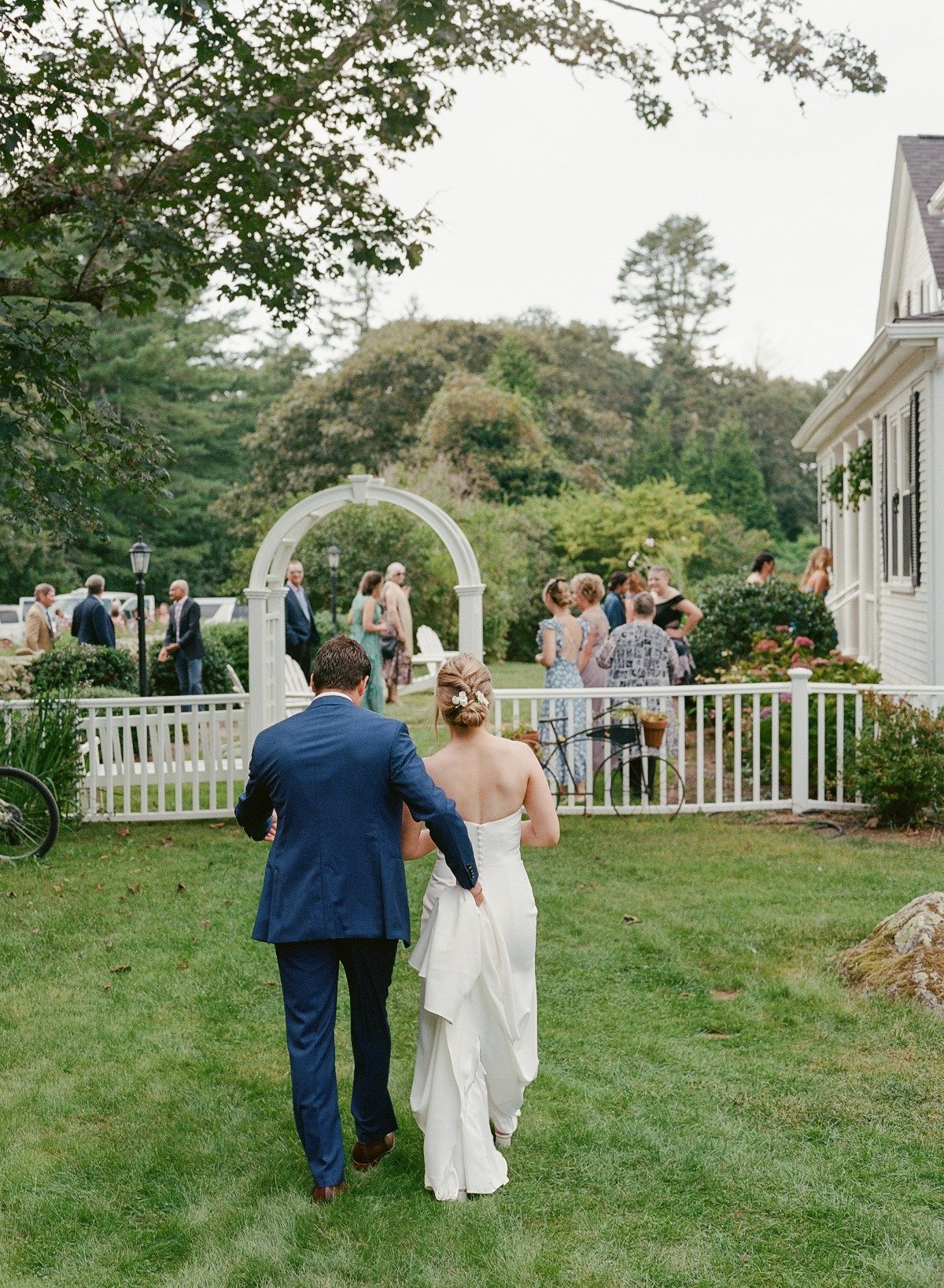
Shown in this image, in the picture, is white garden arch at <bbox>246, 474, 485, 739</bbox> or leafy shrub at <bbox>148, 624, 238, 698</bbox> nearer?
white garden arch at <bbox>246, 474, 485, 739</bbox>

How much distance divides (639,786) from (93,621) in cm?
774

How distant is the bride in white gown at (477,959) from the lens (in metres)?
4.22

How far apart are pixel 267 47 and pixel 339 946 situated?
8057 mm

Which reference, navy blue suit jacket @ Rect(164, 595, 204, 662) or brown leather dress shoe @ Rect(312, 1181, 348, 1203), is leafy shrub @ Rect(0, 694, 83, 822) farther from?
brown leather dress shoe @ Rect(312, 1181, 348, 1203)

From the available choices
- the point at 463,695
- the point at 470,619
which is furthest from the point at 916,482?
the point at 463,695

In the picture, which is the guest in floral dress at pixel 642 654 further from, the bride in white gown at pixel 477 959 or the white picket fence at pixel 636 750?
A: the bride in white gown at pixel 477 959

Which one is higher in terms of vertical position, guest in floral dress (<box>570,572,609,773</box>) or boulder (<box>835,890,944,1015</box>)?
guest in floral dress (<box>570,572,609,773</box>)

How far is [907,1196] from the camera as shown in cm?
416

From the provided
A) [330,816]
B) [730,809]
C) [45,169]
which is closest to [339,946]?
[330,816]

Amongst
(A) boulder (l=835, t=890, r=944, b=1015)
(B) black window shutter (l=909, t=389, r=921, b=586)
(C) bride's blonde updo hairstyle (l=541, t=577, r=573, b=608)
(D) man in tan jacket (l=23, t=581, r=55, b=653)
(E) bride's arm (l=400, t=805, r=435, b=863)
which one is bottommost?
(A) boulder (l=835, t=890, r=944, b=1015)

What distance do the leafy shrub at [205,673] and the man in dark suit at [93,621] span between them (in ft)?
2.11

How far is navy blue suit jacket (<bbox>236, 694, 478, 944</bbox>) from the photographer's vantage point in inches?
162

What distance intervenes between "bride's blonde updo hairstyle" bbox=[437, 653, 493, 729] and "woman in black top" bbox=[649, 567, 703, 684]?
8095 mm

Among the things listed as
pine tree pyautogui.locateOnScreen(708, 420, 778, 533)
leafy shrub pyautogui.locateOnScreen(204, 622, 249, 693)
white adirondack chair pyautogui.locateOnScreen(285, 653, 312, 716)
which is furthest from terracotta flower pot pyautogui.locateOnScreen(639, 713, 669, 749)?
pine tree pyautogui.locateOnScreen(708, 420, 778, 533)
